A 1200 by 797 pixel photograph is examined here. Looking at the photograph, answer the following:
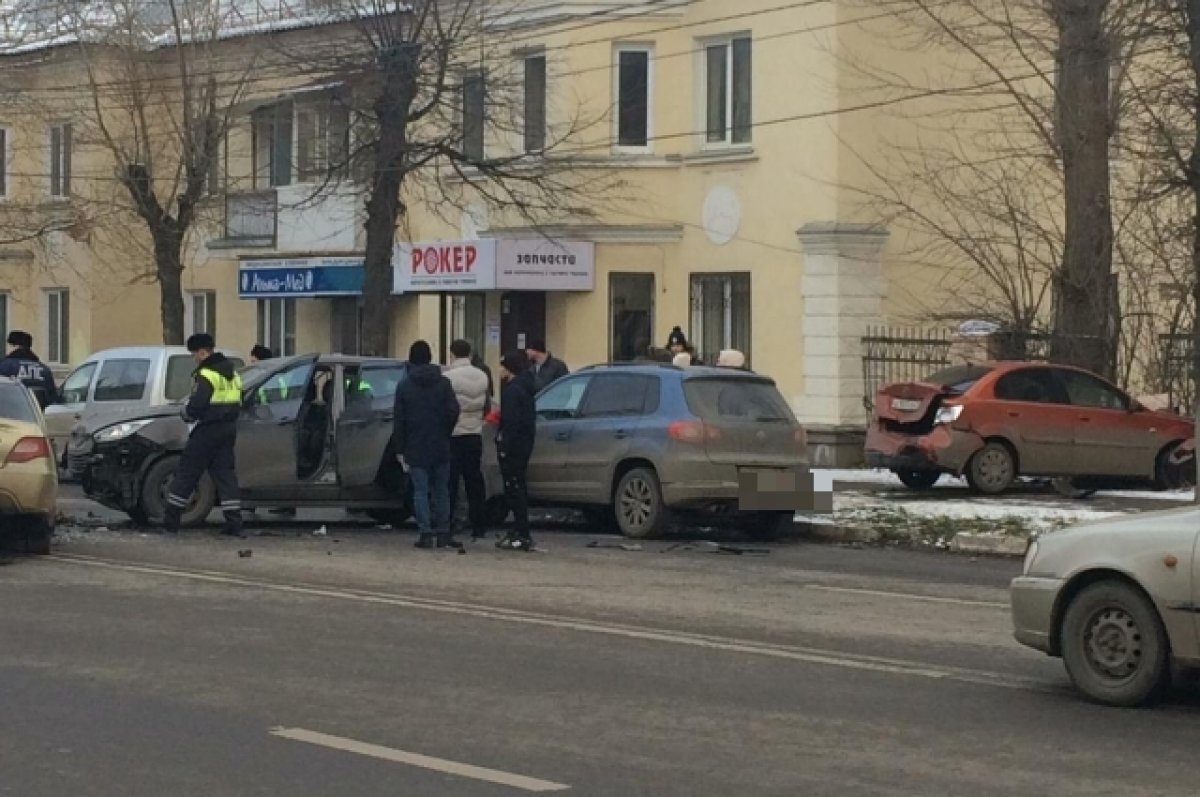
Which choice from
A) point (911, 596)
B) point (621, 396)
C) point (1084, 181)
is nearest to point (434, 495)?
point (621, 396)

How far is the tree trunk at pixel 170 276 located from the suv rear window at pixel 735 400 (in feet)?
54.4

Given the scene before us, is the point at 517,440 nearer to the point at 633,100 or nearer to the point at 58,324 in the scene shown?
the point at 633,100

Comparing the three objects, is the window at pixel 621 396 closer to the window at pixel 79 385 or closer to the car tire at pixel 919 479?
the car tire at pixel 919 479

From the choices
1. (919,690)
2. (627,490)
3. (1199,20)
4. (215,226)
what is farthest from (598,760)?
(215,226)

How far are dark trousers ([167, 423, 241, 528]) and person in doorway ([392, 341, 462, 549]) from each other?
151 centimetres

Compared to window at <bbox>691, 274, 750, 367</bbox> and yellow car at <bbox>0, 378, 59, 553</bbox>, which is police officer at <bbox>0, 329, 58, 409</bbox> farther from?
window at <bbox>691, 274, 750, 367</bbox>

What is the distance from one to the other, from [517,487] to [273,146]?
20.3 m

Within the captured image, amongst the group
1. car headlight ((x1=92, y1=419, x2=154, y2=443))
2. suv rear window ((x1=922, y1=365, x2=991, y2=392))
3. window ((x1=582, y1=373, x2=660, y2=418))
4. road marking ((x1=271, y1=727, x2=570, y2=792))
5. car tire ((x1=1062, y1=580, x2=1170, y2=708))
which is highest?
suv rear window ((x1=922, y1=365, x2=991, y2=392))

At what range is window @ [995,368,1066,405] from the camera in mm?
22641

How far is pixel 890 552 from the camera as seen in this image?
18.5m

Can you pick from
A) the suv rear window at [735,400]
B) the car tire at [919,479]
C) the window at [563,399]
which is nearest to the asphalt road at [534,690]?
the suv rear window at [735,400]

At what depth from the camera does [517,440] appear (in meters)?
17.4

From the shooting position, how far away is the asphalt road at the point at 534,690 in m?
7.90

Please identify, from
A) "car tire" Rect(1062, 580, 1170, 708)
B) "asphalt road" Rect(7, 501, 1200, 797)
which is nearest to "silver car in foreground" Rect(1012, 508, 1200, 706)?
"car tire" Rect(1062, 580, 1170, 708)
